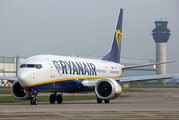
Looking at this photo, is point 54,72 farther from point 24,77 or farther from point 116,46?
point 116,46

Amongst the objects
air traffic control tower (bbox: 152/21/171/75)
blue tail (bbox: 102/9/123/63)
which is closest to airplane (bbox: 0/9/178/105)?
blue tail (bbox: 102/9/123/63)

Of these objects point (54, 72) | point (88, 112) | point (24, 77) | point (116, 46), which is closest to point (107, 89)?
point (54, 72)

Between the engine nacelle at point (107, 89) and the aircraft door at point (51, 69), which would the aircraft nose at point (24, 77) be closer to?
the aircraft door at point (51, 69)

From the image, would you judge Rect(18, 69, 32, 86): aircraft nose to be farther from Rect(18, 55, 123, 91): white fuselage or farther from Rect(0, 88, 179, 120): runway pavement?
Rect(0, 88, 179, 120): runway pavement

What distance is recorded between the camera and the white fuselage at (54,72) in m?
25.2

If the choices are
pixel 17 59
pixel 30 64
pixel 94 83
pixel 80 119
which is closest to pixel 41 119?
pixel 80 119

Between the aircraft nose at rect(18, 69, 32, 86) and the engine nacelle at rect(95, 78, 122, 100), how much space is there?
21.4 feet

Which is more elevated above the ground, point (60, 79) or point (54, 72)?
point (54, 72)

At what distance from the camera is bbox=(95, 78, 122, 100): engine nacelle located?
28331 millimetres

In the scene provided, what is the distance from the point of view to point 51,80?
2689 cm

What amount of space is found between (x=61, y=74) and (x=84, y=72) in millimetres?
4011

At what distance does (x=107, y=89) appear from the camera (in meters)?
29.4

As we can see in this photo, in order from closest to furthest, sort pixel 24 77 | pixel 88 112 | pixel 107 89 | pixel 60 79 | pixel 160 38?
pixel 88 112 → pixel 24 77 → pixel 60 79 → pixel 107 89 → pixel 160 38

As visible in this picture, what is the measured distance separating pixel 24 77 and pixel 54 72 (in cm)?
322
